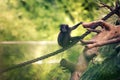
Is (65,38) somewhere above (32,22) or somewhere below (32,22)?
above

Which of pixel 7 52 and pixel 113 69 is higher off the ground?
pixel 113 69

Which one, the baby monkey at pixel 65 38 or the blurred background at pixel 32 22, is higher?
the baby monkey at pixel 65 38

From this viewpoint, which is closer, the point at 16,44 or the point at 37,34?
the point at 16,44

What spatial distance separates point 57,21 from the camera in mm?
8953

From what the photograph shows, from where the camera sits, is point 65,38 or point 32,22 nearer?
point 65,38

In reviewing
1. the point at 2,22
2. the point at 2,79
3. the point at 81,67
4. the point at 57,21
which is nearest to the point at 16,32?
the point at 2,22

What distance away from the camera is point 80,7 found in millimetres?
8438

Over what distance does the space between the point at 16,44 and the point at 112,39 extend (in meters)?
4.14

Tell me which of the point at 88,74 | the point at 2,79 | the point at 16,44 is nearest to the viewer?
the point at 88,74

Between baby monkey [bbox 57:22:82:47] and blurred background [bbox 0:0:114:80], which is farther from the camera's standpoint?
blurred background [bbox 0:0:114:80]

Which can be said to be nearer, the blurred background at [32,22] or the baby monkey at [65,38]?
the baby monkey at [65,38]

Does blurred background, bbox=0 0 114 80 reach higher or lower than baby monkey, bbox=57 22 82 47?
lower

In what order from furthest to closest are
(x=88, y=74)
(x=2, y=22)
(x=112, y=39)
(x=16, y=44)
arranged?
(x=2, y=22)
(x=16, y=44)
(x=88, y=74)
(x=112, y=39)

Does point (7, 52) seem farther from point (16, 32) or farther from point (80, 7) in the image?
point (80, 7)
